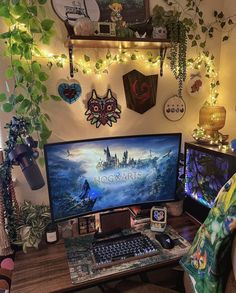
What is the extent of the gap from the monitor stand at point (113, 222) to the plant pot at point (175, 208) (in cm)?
32

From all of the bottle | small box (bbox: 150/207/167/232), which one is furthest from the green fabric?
the bottle

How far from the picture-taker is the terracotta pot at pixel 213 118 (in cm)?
165

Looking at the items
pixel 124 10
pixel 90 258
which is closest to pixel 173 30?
pixel 124 10

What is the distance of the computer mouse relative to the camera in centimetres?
124

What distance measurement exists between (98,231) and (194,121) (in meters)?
1.07

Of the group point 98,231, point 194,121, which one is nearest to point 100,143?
point 98,231

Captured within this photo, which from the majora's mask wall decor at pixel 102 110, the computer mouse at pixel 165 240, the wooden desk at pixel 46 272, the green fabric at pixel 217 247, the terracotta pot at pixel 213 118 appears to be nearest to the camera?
the green fabric at pixel 217 247

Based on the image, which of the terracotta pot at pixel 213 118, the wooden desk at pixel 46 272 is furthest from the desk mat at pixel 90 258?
the terracotta pot at pixel 213 118

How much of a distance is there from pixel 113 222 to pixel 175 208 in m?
0.45

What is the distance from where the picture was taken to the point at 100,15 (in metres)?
1.39

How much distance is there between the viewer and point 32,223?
50.3 inches

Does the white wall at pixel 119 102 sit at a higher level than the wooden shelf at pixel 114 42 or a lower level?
lower

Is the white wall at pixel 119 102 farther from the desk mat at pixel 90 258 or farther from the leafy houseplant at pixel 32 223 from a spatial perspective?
the desk mat at pixel 90 258

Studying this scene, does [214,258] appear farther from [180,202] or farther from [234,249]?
[180,202]
